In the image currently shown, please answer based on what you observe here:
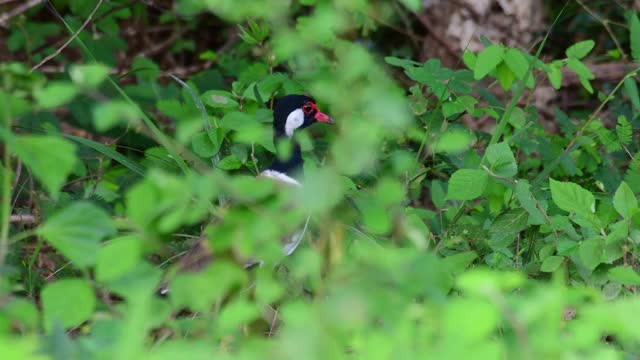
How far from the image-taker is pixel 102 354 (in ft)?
5.36

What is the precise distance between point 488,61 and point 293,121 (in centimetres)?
75

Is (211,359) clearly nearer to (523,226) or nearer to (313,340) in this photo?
(313,340)

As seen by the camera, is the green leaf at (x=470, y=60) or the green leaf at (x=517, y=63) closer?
the green leaf at (x=517, y=63)

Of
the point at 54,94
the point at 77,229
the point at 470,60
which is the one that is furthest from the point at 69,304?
the point at 470,60

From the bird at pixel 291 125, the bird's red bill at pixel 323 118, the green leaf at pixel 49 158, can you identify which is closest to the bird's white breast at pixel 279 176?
the bird at pixel 291 125

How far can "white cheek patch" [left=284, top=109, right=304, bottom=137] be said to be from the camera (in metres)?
3.30

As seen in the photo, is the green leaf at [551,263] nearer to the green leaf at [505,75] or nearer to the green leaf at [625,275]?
the green leaf at [625,275]

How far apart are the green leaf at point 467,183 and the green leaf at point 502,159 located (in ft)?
0.19

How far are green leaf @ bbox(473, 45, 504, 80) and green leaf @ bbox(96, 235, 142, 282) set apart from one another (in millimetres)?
1681

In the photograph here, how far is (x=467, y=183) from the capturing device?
110 inches

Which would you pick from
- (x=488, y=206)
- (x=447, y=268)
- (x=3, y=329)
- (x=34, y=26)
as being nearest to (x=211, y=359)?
(x=3, y=329)

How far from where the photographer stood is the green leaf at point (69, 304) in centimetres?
172

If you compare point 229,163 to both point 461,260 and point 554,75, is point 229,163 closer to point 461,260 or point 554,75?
point 461,260

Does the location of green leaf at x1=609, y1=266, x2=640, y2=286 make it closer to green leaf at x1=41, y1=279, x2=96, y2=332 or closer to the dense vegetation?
the dense vegetation
